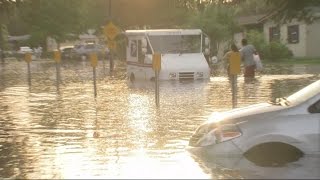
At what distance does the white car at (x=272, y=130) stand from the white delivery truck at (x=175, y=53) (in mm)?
18226

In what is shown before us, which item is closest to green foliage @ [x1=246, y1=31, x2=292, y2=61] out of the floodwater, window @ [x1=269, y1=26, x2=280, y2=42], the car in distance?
window @ [x1=269, y1=26, x2=280, y2=42]

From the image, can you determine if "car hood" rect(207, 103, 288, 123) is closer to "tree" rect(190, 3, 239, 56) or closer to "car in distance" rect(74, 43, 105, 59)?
"tree" rect(190, 3, 239, 56)

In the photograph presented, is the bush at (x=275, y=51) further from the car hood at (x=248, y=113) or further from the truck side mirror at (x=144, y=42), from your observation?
the car hood at (x=248, y=113)

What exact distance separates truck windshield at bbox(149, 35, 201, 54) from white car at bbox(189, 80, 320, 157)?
62.9 feet

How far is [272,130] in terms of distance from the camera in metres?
8.70

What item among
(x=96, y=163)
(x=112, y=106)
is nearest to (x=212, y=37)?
(x=112, y=106)

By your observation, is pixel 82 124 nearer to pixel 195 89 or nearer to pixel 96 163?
pixel 96 163

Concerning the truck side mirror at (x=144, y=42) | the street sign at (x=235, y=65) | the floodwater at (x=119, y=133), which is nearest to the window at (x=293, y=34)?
the truck side mirror at (x=144, y=42)

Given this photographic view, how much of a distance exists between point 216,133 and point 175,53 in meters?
19.2

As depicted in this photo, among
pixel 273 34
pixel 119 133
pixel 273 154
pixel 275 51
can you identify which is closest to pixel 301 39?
pixel 275 51

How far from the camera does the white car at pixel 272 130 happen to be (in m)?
8.70

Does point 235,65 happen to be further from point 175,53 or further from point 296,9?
point 175,53

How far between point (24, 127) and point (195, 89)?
1004 centimetres

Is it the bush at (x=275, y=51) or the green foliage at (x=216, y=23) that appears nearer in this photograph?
the bush at (x=275, y=51)
